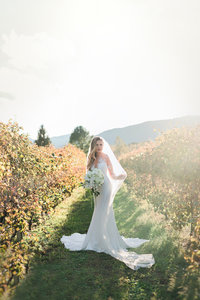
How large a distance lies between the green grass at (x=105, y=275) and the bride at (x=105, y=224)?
224 millimetres

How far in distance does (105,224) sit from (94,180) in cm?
102

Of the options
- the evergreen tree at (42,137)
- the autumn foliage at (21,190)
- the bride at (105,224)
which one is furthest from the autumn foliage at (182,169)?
the evergreen tree at (42,137)

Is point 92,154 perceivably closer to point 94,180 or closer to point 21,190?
point 94,180

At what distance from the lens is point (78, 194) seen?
13.6 metres

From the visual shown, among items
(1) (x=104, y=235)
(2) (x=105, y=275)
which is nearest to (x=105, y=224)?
(1) (x=104, y=235)

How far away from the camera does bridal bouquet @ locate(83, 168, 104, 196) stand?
5.74 metres

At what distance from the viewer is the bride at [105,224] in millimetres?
5699

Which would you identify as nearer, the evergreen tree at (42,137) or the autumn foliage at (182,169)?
the autumn foliage at (182,169)

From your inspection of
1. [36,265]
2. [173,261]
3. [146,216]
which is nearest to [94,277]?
[36,265]

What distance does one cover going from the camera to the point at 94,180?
5.74 metres

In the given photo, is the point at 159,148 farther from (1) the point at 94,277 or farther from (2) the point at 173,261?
(1) the point at 94,277

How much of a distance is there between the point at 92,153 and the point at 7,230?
2.76 metres

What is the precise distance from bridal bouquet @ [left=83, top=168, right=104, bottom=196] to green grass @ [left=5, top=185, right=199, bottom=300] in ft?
4.12

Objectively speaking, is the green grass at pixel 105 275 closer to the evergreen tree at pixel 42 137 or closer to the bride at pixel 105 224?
the bride at pixel 105 224
